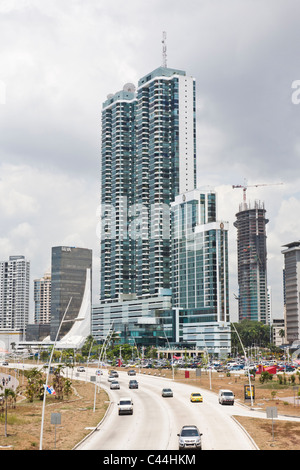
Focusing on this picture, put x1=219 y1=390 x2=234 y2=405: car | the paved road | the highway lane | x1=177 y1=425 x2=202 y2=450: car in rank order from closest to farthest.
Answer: x1=177 y1=425 x2=202 y2=450: car < the paved road < the highway lane < x1=219 y1=390 x2=234 y2=405: car

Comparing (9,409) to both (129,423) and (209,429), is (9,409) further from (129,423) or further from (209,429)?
(209,429)

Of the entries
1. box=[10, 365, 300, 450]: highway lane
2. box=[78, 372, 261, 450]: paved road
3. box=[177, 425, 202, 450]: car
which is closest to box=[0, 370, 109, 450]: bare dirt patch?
box=[10, 365, 300, 450]: highway lane

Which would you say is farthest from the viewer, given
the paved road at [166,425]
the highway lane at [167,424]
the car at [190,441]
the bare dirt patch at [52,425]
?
the bare dirt patch at [52,425]

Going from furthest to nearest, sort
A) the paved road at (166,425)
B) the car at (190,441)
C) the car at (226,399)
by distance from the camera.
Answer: the car at (226,399), the paved road at (166,425), the car at (190,441)

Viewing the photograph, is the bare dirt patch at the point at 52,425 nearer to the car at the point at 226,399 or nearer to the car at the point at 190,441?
the car at the point at 190,441

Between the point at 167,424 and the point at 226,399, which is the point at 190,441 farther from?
the point at 226,399

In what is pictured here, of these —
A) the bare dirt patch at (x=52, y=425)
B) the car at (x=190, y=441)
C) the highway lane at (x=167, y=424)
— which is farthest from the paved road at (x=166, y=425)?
the bare dirt patch at (x=52, y=425)

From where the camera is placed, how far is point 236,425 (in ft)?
193

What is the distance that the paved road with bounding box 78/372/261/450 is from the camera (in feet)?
157

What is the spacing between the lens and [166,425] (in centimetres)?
5916

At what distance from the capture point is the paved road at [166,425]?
47.8m

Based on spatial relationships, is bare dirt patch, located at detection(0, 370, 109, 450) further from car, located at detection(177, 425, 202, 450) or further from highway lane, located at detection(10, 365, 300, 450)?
car, located at detection(177, 425, 202, 450)

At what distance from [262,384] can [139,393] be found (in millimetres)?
31744
